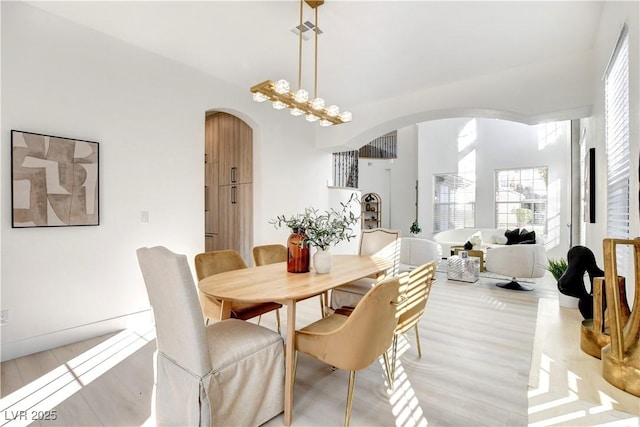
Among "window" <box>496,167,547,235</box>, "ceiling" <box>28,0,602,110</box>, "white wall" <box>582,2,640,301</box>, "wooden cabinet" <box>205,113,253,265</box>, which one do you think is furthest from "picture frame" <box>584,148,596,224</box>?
"window" <box>496,167,547,235</box>

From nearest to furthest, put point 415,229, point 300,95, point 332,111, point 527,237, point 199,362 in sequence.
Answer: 1. point 199,362
2. point 300,95
3. point 332,111
4. point 527,237
5. point 415,229

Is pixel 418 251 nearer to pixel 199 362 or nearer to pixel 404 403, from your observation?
pixel 404 403

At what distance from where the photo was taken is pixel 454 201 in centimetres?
883

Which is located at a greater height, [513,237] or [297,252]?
[297,252]

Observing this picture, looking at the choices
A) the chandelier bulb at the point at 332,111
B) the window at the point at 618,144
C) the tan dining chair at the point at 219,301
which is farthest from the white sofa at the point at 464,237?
the tan dining chair at the point at 219,301

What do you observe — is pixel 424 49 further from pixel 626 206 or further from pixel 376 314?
pixel 376 314

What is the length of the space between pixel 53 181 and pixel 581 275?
4236mm

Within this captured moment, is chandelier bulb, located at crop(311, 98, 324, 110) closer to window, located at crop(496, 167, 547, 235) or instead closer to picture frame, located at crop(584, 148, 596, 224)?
picture frame, located at crop(584, 148, 596, 224)

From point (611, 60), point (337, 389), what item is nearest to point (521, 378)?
point (337, 389)

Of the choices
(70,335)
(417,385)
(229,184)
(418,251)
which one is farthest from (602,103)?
(70,335)

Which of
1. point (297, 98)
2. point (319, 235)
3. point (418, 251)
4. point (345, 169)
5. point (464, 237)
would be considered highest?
point (345, 169)

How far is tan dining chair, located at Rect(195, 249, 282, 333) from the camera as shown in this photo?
Result: 245 centimetres

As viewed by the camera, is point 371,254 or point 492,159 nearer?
point 371,254

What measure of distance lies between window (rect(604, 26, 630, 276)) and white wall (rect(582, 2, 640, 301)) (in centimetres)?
13
